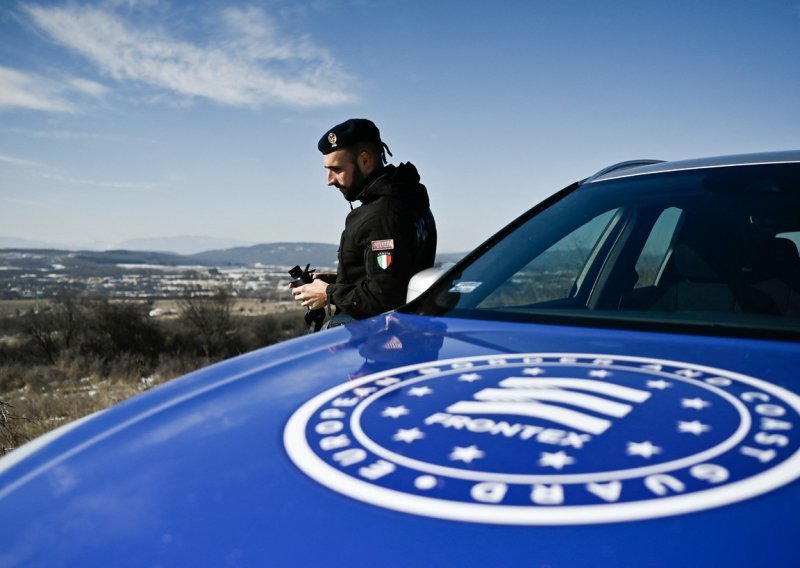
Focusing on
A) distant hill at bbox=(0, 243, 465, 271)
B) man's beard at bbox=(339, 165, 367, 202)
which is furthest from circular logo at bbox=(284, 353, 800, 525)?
distant hill at bbox=(0, 243, 465, 271)

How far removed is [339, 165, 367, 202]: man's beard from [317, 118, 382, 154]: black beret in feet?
0.55

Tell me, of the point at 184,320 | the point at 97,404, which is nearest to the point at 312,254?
the point at 184,320

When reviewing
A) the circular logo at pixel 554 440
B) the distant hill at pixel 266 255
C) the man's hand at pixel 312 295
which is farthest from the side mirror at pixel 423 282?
the distant hill at pixel 266 255

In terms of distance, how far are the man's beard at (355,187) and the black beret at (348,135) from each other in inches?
6.6

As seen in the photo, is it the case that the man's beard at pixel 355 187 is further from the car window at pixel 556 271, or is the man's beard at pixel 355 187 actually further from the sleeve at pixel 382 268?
the car window at pixel 556 271

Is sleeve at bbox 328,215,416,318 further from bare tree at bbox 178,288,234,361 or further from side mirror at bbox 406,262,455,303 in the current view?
bare tree at bbox 178,288,234,361

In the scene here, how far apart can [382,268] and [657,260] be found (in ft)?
4.85

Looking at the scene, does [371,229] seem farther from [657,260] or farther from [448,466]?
[448,466]

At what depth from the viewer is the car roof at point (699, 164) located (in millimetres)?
1846

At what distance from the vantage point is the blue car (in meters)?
0.71

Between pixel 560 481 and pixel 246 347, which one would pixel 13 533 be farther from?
pixel 246 347

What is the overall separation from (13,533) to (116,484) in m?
0.15

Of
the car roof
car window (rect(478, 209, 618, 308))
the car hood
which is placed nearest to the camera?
the car hood

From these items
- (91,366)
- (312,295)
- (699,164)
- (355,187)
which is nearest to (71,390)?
(91,366)
